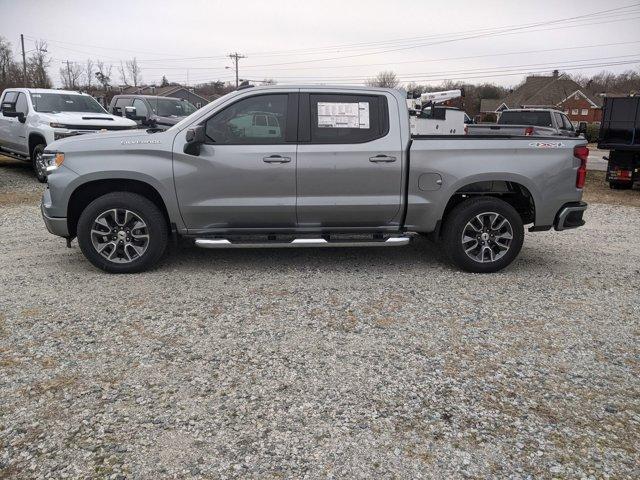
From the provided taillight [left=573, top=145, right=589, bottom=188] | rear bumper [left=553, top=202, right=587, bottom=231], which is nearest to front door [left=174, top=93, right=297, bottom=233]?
rear bumper [left=553, top=202, right=587, bottom=231]

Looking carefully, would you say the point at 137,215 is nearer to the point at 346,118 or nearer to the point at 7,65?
the point at 346,118

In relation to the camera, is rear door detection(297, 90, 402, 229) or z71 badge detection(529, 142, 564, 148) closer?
rear door detection(297, 90, 402, 229)

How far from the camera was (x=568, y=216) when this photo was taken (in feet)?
18.9

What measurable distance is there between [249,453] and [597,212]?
9400 mm

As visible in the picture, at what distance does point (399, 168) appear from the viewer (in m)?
5.52

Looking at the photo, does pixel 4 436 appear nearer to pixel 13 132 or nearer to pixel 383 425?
pixel 383 425

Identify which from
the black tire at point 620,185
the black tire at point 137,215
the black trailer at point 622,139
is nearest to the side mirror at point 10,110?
the black tire at point 137,215

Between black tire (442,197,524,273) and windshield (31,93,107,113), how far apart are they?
1021 centimetres

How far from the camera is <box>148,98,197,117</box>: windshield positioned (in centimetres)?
1606

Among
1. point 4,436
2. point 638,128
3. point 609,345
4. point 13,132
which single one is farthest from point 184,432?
point 638,128

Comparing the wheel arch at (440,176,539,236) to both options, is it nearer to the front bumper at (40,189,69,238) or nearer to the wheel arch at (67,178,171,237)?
the wheel arch at (67,178,171,237)

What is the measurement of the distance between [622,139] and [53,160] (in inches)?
500

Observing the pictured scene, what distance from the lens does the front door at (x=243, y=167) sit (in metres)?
5.38

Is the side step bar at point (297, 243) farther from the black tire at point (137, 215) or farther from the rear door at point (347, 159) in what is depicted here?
the black tire at point (137, 215)
